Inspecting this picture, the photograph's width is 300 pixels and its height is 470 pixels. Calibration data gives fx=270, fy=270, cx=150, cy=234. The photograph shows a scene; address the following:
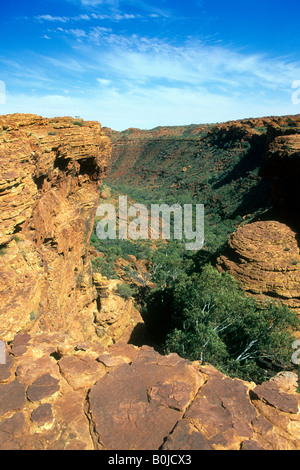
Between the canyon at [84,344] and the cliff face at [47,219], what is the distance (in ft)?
0.14

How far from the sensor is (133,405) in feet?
13.9

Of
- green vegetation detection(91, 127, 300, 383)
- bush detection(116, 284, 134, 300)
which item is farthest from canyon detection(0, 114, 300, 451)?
green vegetation detection(91, 127, 300, 383)

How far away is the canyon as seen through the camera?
3.83 m

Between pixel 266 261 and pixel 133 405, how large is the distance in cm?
1372

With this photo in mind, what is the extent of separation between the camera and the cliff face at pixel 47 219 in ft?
20.3

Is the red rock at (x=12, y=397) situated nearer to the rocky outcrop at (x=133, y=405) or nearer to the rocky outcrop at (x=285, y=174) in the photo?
the rocky outcrop at (x=133, y=405)

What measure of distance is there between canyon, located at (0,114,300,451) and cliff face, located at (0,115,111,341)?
44 millimetres

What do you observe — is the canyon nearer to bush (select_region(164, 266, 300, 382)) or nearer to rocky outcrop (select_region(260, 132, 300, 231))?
bush (select_region(164, 266, 300, 382))

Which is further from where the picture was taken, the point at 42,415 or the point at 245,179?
the point at 245,179

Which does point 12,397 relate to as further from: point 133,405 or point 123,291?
point 123,291

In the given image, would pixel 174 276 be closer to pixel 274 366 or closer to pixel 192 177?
pixel 274 366

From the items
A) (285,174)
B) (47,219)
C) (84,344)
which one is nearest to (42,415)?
(84,344)
